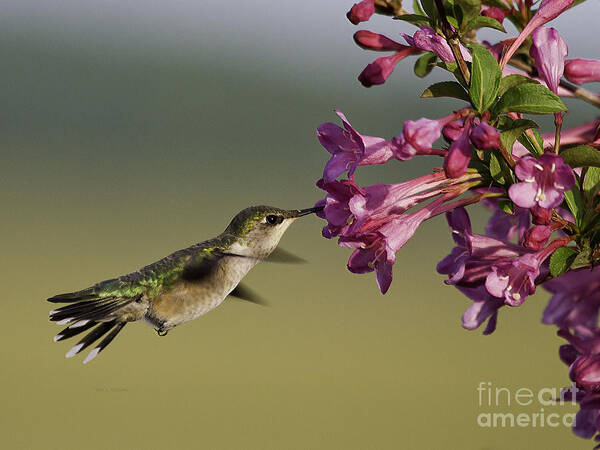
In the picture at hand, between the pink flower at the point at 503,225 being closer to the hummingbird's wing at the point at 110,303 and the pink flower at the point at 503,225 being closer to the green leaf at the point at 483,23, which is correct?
the green leaf at the point at 483,23

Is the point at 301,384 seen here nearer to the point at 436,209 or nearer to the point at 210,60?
the point at 436,209

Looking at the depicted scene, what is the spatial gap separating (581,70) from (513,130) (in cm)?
45

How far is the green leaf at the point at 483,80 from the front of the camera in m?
1.36

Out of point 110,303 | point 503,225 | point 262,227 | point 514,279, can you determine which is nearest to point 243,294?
point 262,227

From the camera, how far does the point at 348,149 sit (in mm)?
1653

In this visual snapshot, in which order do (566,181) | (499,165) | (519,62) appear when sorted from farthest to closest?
(519,62), (499,165), (566,181)

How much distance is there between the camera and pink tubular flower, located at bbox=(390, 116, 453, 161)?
4.42 ft

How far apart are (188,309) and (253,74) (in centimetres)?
3459

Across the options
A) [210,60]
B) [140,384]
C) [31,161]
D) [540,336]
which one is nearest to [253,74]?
[210,60]

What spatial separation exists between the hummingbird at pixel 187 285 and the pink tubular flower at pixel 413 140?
4.02ft

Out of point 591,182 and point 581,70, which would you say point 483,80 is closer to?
point 591,182

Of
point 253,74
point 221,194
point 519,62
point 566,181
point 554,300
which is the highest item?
point 253,74

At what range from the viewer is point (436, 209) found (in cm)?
174

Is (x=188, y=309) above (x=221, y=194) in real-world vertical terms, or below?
below
